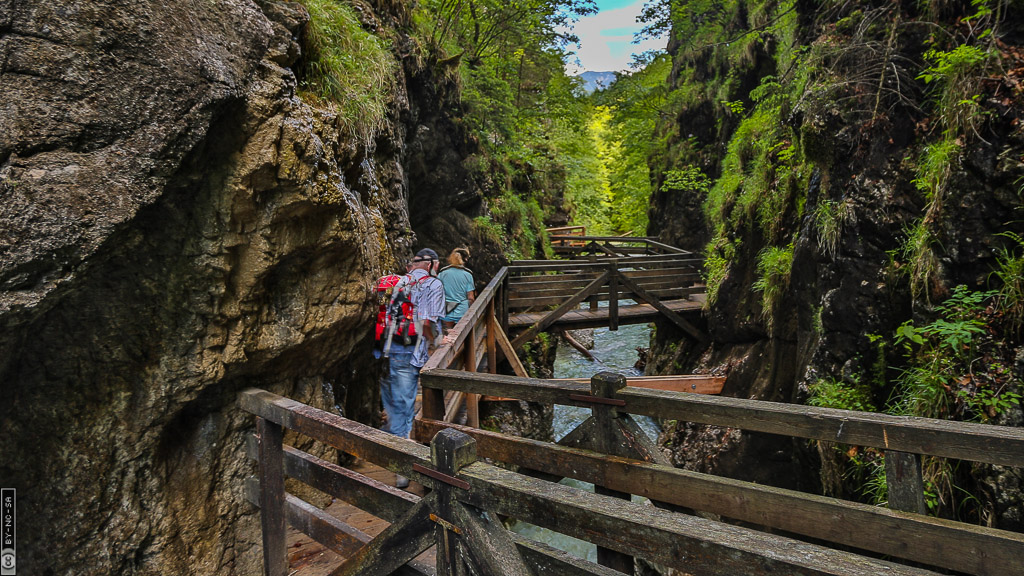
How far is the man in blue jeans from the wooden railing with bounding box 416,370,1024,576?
140 centimetres

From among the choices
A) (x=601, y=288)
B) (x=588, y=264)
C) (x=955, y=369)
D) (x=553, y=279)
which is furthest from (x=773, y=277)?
(x=553, y=279)

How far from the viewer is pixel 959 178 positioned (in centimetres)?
448

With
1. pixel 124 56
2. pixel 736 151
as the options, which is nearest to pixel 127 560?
pixel 124 56

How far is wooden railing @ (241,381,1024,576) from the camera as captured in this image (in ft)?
5.57

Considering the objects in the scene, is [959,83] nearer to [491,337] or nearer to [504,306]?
[491,337]

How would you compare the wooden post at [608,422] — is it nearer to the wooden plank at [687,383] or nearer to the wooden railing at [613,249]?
the wooden plank at [687,383]

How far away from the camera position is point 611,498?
1842mm

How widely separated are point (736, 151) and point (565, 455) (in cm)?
1003

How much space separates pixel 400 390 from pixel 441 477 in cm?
300

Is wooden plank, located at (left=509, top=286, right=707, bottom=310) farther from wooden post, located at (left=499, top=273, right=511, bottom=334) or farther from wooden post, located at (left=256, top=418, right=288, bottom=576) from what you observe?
wooden post, located at (left=256, top=418, right=288, bottom=576)

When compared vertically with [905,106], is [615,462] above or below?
below

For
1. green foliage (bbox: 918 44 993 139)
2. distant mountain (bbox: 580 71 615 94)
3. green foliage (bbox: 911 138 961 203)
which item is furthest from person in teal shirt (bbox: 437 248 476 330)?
distant mountain (bbox: 580 71 615 94)

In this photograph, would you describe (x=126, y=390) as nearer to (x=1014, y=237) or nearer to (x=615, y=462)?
(x=615, y=462)

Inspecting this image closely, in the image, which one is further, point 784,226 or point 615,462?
point 784,226
